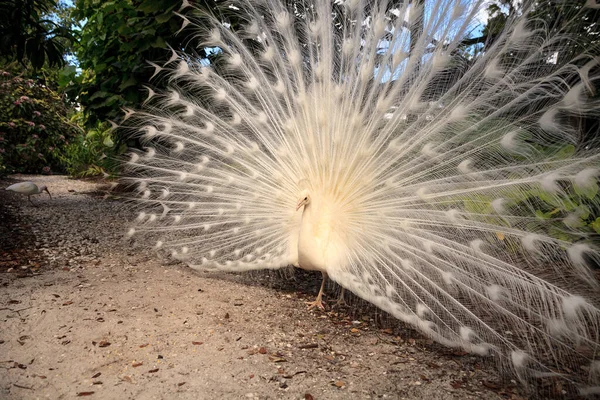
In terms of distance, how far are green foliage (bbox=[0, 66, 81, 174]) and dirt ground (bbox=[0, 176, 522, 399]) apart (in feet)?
32.3

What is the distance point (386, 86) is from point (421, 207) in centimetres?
90

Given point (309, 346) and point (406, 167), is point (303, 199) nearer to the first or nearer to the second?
point (406, 167)

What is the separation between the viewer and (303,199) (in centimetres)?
322

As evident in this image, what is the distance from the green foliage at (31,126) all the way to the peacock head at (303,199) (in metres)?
11.4

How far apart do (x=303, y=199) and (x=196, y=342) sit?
1290mm

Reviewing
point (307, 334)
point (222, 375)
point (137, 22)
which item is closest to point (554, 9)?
point (307, 334)

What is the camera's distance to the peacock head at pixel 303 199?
3.21m

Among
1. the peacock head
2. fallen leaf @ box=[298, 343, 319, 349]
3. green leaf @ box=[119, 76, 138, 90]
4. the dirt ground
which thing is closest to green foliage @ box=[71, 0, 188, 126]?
green leaf @ box=[119, 76, 138, 90]

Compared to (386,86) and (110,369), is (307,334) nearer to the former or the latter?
(110,369)

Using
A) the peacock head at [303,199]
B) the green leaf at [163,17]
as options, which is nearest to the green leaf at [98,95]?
the green leaf at [163,17]

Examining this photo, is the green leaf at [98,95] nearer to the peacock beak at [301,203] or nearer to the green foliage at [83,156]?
the peacock beak at [301,203]

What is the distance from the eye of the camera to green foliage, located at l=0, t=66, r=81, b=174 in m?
11.9

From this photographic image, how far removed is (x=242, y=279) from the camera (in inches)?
161

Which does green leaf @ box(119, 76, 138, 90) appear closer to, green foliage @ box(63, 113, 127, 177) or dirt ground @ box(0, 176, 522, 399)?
dirt ground @ box(0, 176, 522, 399)
